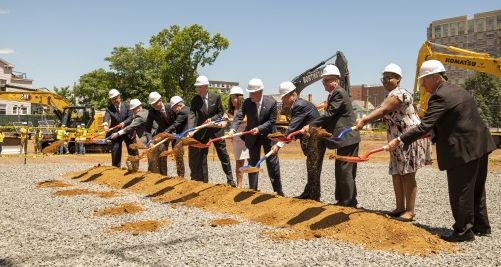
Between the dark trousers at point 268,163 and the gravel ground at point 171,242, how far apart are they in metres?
1.36

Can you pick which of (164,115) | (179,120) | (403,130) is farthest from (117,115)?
(403,130)

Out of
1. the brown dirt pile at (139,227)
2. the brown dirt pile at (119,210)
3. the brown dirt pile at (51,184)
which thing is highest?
the brown dirt pile at (139,227)

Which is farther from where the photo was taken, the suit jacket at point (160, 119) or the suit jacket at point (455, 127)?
the suit jacket at point (160, 119)

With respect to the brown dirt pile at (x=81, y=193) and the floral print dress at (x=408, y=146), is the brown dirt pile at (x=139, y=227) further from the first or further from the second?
the floral print dress at (x=408, y=146)

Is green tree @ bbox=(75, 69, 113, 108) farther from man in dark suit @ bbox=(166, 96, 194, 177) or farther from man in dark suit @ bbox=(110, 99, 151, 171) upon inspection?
man in dark suit @ bbox=(166, 96, 194, 177)

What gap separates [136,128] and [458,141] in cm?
707

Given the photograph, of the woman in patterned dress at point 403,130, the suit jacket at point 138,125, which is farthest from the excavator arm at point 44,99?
the woman in patterned dress at point 403,130

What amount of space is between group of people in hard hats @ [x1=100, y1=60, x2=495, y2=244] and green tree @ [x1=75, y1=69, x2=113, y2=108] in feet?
157

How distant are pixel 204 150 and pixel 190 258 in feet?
15.6

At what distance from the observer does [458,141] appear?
5.09m

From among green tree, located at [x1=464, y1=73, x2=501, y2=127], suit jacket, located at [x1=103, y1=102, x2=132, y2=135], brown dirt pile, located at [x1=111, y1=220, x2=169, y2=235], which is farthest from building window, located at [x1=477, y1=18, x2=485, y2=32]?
Answer: brown dirt pile, located at [x1=111, y1=220, x2=169, y2=235]

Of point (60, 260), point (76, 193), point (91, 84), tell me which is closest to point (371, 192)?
point (76, 193)

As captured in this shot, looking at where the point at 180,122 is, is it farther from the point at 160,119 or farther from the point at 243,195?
the point at 243,195

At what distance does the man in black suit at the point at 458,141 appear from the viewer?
16.6 ft
